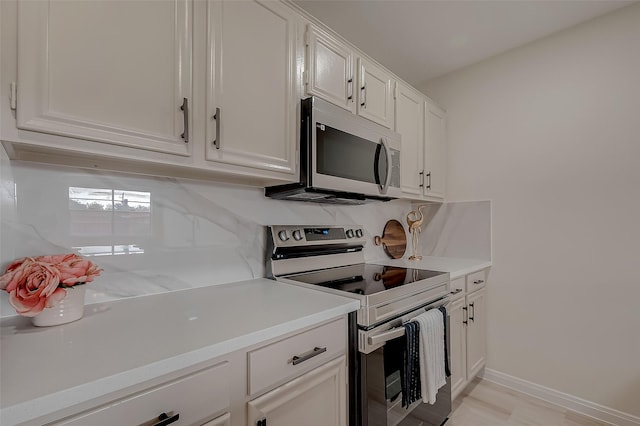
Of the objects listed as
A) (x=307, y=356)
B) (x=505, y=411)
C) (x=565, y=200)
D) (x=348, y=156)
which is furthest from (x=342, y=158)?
(x=505, y=411)

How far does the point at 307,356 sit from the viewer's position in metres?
0.98

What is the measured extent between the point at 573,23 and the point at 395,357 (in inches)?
96.0

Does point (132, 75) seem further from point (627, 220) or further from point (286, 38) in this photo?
point (627, 220)

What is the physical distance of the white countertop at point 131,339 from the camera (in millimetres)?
559

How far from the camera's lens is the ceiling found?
178 cm

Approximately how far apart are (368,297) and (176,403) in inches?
28.4

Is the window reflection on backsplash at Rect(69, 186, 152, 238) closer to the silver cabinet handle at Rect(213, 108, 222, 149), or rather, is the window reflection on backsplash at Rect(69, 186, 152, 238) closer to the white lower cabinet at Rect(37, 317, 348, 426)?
the silver cabinet handle at Rect(213, 108, 222, 149)

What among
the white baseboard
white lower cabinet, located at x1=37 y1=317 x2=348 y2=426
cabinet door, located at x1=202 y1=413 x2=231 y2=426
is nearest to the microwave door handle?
white lower cabinet, located at x1=37 y1=317 x2=348 y2=426

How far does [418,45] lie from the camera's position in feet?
7.13

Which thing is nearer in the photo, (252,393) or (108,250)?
(252,393)

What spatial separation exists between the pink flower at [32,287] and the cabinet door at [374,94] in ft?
5.07

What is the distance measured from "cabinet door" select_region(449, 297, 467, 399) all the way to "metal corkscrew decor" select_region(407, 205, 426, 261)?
1.88 feet

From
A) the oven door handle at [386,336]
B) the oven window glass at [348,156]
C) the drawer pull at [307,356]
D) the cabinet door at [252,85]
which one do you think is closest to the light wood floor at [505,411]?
the oven door handle at [386,336]

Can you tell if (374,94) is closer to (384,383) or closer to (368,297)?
(368,297)
